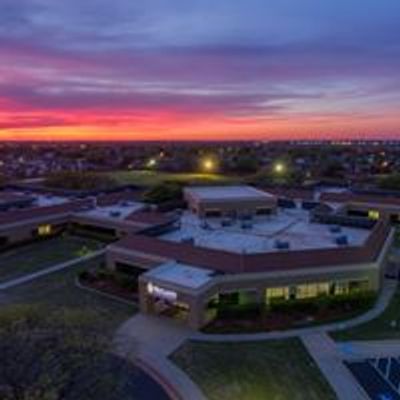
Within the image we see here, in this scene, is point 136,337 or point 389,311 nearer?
point 136,337

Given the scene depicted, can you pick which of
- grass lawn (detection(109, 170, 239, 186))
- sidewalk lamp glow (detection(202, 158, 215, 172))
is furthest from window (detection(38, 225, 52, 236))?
sidewalk lamp glow (detection(202, 158, 215, 172))

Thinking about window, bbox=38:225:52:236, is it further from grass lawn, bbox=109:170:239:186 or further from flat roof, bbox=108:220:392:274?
grass lawn, bbox=109:170:239:186

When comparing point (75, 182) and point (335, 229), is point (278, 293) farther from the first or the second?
point (75, 182)

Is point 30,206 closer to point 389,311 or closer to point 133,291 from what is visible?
point 133,291

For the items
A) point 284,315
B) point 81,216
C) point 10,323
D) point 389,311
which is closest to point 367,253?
point 389,311

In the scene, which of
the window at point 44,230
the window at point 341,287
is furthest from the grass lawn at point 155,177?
the window at point 341,287
